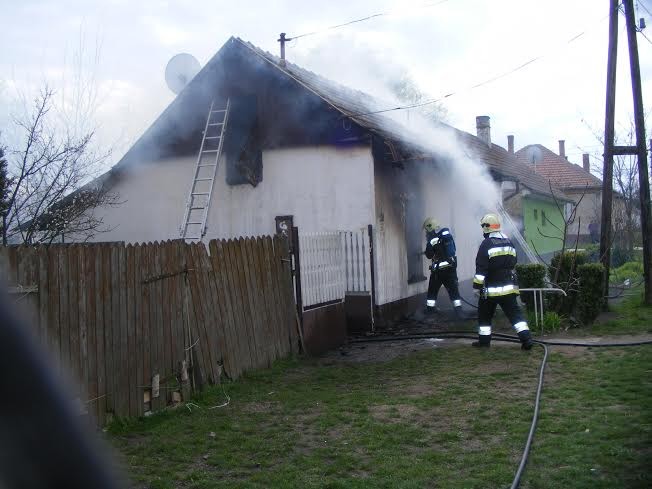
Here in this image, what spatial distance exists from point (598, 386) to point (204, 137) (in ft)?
28.0

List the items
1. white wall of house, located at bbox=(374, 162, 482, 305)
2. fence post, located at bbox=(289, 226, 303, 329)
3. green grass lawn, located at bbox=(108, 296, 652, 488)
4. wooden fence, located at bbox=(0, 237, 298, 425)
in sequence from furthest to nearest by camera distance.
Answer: white wall of house, located at bbox=(374, 162, 482, 305) < fence post, located at bbox=(289, 226, 303, 329) < wooden fence, located at bbox=(0, 237, 298, 425) < green grass lawn, located at bbox=(108, 296, 652, 488)

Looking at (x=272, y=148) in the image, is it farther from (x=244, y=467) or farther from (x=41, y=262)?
(x=244, y=467)

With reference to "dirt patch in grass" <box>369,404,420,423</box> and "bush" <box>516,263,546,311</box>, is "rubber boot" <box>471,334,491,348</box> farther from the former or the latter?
"dirt patch in grass" <box>369,404,420,423</box>

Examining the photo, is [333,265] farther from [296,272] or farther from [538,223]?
[538,223]

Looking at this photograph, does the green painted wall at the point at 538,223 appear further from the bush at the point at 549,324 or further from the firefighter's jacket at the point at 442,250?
the bush at the point at 549,324

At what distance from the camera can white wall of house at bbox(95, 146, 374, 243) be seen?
11.7 metres

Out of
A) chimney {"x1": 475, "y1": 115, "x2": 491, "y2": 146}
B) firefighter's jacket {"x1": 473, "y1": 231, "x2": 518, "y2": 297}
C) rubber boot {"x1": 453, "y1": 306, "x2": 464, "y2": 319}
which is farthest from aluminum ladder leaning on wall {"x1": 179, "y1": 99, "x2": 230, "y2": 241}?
chimney {"x1": 475, "y1": 115, "x2": 491, "y2": 146}

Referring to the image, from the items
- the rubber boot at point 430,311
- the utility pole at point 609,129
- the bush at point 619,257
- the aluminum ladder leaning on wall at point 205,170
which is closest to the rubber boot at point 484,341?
the rubber boot at point 430,311

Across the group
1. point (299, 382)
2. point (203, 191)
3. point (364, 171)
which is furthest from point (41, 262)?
point (203, 191)

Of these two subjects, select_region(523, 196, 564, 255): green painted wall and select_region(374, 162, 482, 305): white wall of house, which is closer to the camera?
select_region(374, 162, 482, 305): white wall of house

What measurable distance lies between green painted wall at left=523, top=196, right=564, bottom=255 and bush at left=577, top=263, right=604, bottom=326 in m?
12.4

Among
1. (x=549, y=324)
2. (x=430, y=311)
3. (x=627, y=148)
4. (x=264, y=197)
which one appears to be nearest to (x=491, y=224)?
(x=549, y=324)

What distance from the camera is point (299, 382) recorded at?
797 cm

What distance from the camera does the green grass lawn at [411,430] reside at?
181 inches
